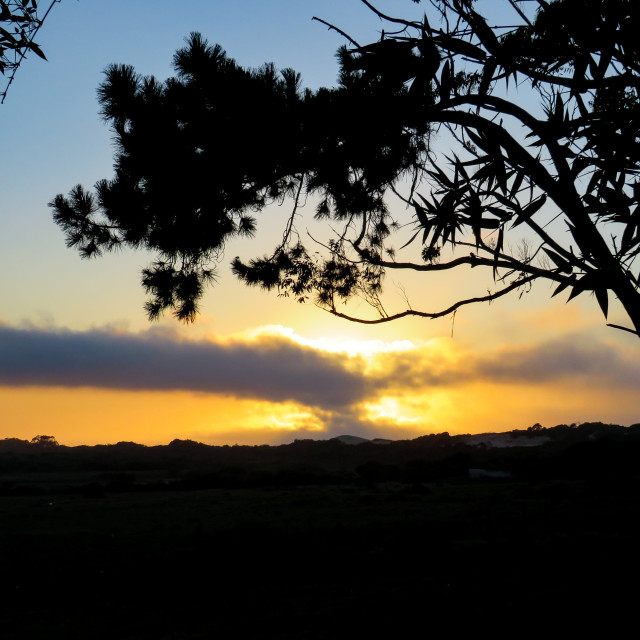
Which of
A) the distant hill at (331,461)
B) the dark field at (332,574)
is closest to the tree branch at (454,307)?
the dark field at (332,574)

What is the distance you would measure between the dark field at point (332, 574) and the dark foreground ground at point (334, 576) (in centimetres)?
3

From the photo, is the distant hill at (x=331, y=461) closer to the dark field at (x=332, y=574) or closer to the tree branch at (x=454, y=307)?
the dark field at (x=332, y=574)

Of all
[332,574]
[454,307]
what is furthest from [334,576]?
[454,307]

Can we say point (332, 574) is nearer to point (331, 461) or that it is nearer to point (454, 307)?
point (454, 307)

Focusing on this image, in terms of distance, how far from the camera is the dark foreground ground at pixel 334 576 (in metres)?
6.49

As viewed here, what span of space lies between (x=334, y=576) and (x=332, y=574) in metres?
0.14

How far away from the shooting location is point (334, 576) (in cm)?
942

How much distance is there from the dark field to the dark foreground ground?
0.03 metres

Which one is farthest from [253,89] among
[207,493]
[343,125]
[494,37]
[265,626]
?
[207,493]

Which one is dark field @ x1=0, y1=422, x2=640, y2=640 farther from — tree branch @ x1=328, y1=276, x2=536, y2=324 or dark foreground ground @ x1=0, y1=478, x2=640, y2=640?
tree branch @ x1=328, y1=276, x2=536, y2=324

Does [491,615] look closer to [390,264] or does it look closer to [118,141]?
[390,264]

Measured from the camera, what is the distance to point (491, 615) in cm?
624

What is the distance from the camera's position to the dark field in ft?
21.4

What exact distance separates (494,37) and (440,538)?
727 cm
